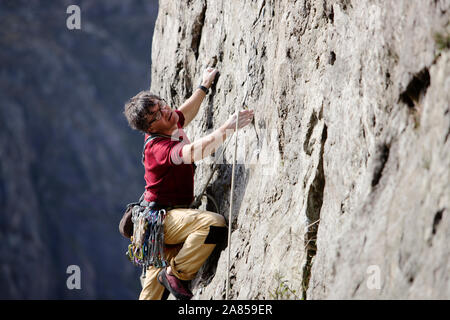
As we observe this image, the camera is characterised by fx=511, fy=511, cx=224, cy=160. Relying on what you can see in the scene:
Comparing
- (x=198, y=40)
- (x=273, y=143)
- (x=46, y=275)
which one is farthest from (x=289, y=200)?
(x=46, y=275)

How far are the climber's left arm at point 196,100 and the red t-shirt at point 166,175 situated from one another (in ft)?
1.96

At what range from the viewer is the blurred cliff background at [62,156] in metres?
29.6

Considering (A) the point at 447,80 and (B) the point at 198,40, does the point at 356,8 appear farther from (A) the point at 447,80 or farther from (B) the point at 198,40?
(B) the point at 198,40

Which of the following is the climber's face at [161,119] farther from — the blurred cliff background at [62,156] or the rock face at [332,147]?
the blurred cliff background at [62,156]

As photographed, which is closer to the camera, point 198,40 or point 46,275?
point 198,40

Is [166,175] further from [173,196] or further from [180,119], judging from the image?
[180,119]

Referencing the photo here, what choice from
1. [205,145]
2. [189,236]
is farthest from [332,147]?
[189,236]

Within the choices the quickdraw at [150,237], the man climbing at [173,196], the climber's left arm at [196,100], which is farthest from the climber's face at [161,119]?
the quickdraw at [150,237]

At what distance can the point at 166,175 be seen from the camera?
14.8 ft

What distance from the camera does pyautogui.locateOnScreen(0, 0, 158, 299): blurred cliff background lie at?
1166 inches

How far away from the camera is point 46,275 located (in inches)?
1156

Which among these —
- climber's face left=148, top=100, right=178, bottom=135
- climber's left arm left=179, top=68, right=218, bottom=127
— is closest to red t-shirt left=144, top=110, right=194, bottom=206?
climber's face left=148, top=100, right=178, bottom=135

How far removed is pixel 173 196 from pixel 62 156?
29.6 metres
